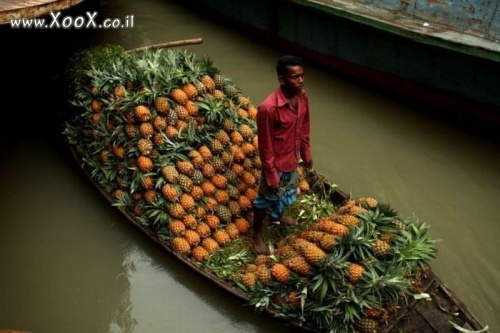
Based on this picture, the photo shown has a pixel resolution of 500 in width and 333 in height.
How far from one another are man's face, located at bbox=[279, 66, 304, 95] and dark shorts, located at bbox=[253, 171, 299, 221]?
2.72 feet

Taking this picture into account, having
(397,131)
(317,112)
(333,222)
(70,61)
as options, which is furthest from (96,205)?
(397,131)

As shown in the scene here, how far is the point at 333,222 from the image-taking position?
148 inches

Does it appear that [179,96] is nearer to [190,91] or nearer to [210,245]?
[190,91]

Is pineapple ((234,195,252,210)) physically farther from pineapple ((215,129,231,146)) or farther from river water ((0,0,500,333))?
river water ((0,0,500,333))

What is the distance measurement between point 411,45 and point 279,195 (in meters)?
3.57

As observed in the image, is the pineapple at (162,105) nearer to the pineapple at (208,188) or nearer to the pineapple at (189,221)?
the pineapple at (208,188)

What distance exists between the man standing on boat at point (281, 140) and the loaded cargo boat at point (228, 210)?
34 cm

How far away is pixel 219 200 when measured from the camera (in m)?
4.45

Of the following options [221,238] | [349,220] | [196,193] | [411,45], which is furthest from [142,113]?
[411,45]

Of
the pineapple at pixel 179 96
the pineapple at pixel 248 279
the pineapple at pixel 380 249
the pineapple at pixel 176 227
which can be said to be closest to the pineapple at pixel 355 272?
the pineapple at pixel 380 249

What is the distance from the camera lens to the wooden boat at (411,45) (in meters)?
5.73

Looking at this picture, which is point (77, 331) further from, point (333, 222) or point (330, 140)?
point (330, 140)

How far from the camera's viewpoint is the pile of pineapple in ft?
11.2

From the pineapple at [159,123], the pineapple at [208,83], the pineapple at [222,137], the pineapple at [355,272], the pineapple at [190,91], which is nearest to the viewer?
the pineapple at [355,272]
